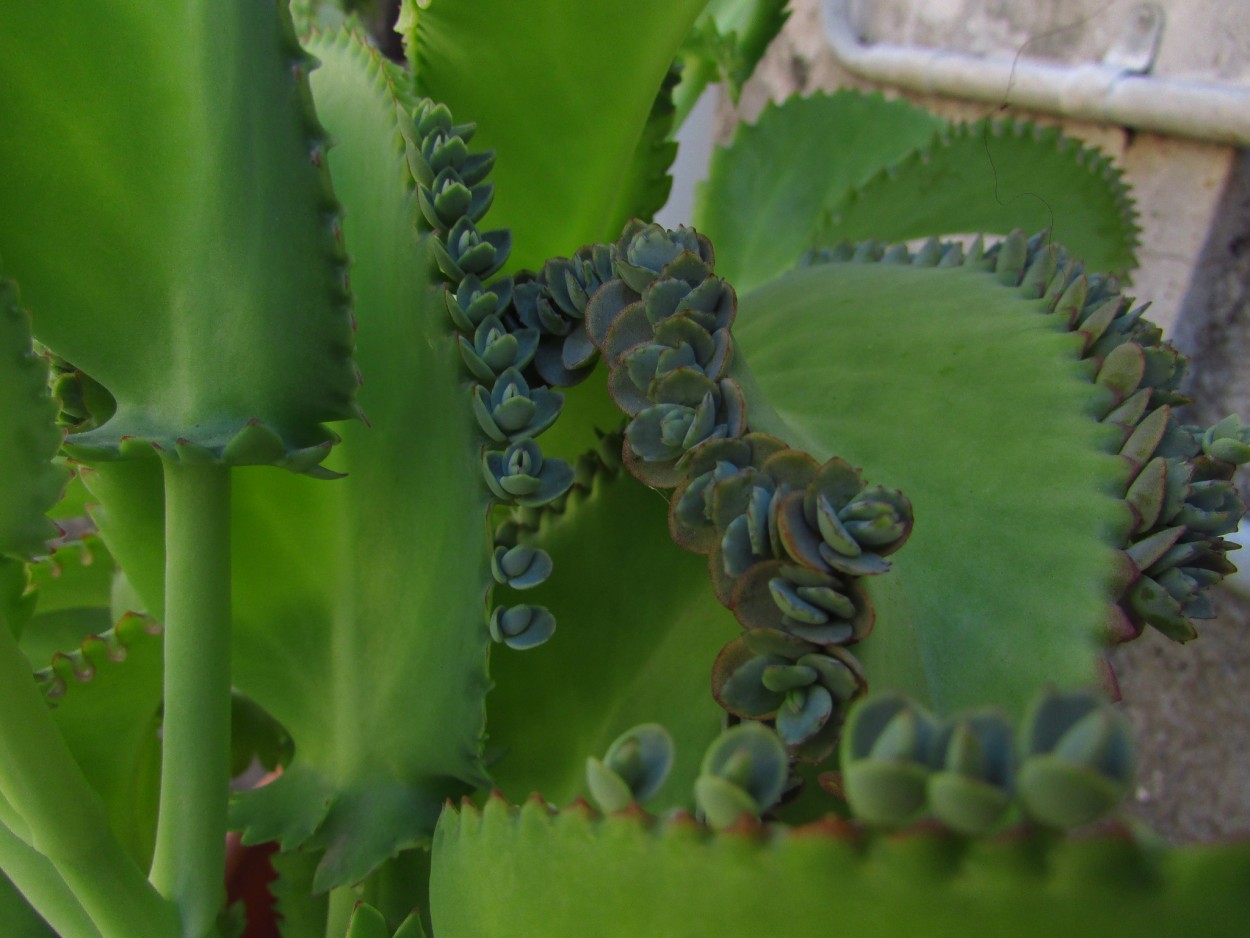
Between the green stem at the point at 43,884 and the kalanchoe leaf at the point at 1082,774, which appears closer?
the kalanchoe leaf at the point at 1082,774

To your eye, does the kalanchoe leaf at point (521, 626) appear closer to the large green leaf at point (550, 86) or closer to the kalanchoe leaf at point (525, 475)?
the kalanchoe leaf at point (525, 475)

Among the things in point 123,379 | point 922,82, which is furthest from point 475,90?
point 922,82

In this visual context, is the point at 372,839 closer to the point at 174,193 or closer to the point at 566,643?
the point at 566,643

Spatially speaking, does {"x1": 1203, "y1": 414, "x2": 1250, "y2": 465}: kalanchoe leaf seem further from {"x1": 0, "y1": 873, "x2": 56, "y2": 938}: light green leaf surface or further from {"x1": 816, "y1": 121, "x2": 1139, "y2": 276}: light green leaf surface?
{"x1": 0, "y1": 873, "x2": 56, "y2": 938}: light green leaf surface

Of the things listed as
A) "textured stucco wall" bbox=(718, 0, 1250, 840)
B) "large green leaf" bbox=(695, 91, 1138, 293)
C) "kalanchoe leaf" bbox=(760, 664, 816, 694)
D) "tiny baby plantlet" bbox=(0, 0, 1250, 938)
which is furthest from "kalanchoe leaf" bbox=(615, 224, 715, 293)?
"textured stucco wall" bbox=(718, 0, 1250, 840)

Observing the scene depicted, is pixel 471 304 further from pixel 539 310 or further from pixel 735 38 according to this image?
pixel 735 38

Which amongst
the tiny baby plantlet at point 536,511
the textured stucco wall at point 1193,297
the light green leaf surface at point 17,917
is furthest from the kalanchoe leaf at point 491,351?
the textured stucco wall at point 1193,297
